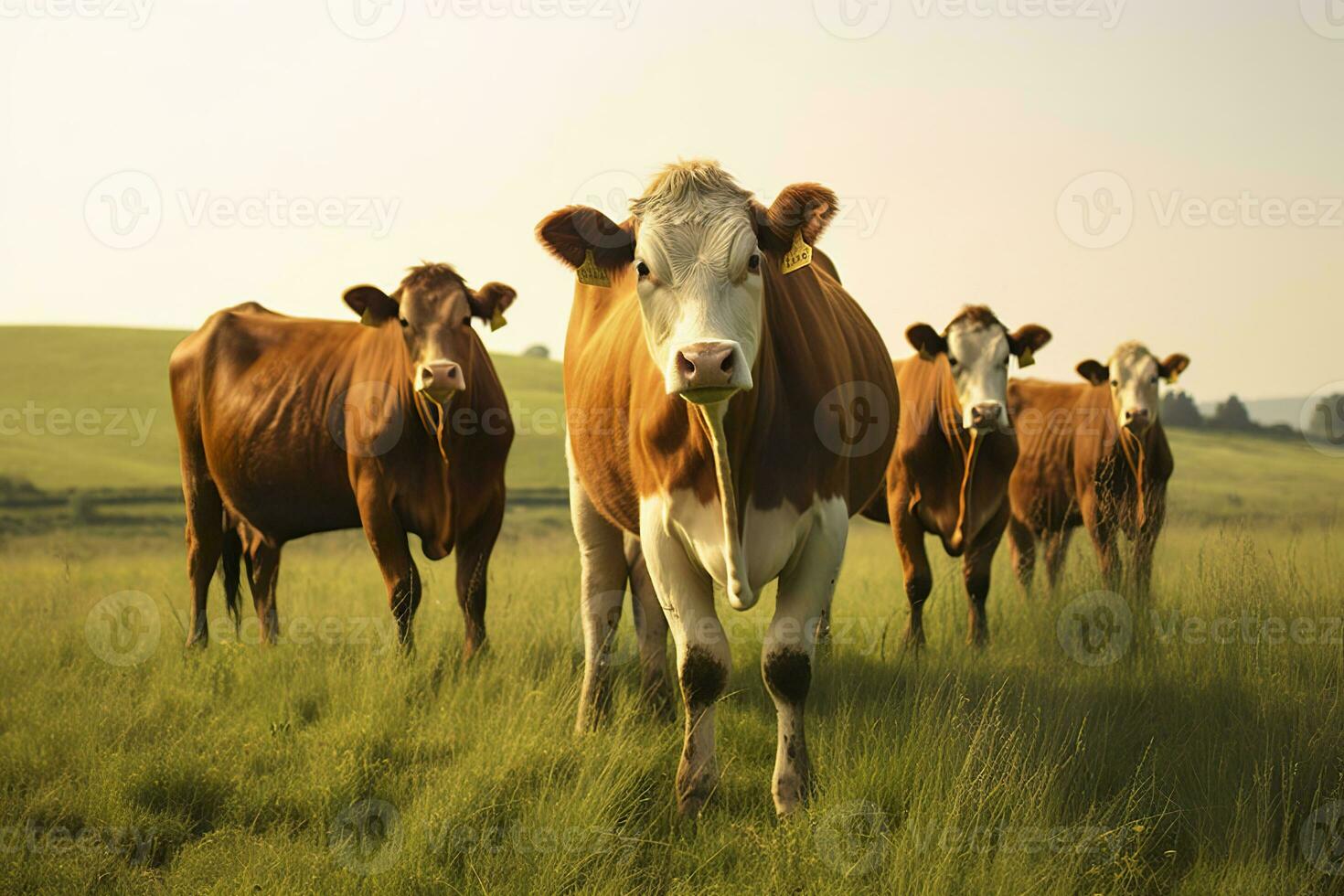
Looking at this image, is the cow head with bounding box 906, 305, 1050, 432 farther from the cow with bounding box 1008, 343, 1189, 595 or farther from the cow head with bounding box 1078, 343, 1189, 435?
the cow head with bounding box 1078, 343, 1189, 435

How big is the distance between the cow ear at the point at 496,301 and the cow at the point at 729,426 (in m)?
2.55

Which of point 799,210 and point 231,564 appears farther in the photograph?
point 231,564

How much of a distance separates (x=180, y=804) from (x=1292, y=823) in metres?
4.68

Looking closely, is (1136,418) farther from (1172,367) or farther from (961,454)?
(961,454)

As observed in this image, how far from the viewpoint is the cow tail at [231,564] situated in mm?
9172

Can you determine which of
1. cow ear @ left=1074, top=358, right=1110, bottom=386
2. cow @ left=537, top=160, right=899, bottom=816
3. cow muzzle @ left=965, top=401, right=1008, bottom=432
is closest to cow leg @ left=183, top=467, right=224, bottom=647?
cow @ left=537, top=160, right=899, bottom=816

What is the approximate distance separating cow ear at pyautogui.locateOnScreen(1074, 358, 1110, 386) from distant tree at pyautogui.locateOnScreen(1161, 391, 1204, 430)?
35.9 meters

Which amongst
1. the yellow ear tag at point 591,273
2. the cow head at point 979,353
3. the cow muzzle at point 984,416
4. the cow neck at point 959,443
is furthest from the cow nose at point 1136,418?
the yellow ear tag at point 591,273

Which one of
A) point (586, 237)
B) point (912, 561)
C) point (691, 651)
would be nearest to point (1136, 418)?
point (912, 561)

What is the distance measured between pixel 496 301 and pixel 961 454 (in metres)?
3.61

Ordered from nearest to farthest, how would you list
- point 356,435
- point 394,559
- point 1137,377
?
point 394,559
point 356,435
point 1137,377

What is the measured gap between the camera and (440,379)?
6.57m

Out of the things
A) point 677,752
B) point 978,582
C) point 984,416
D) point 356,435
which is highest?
point 984,416

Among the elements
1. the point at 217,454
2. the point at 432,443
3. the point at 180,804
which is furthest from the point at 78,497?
the point at 180,804
